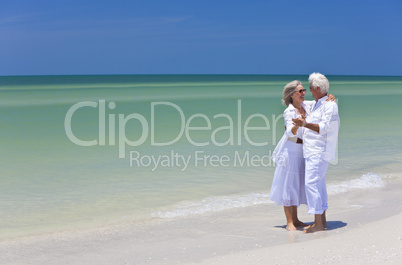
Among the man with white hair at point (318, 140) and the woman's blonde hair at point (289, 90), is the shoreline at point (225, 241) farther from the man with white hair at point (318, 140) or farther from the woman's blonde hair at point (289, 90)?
the woman's blonde hair at point (289, 90)

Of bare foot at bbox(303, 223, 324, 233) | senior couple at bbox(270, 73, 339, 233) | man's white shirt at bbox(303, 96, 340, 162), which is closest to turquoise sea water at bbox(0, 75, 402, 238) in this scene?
senior couple at bbox(270, 73, 339, 233)

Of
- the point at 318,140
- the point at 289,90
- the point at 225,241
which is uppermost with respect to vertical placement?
the point at 289,90

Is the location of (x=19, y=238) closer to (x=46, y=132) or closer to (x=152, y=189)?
(x=152, y=189)

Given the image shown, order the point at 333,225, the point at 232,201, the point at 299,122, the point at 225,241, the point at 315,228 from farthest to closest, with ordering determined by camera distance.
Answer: the point at 232,201
the point at 333,225
the point at 315,228
the point at 225,241
the point at 299,122

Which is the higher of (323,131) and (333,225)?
(323,131)

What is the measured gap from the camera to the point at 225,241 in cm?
524

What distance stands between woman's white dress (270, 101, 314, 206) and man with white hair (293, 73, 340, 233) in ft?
0.49

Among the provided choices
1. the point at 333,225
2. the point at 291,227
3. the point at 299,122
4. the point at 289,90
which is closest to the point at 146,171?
the point at 291,227

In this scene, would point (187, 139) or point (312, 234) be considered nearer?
point (312, 234)

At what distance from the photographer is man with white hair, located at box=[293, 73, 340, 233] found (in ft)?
16.5

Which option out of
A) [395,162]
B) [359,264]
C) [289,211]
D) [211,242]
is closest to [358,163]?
[395,162]

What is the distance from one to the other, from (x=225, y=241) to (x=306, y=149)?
46.6 inches

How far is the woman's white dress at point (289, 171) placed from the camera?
5.38 meters

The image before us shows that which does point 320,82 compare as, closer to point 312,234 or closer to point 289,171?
point 289,171
